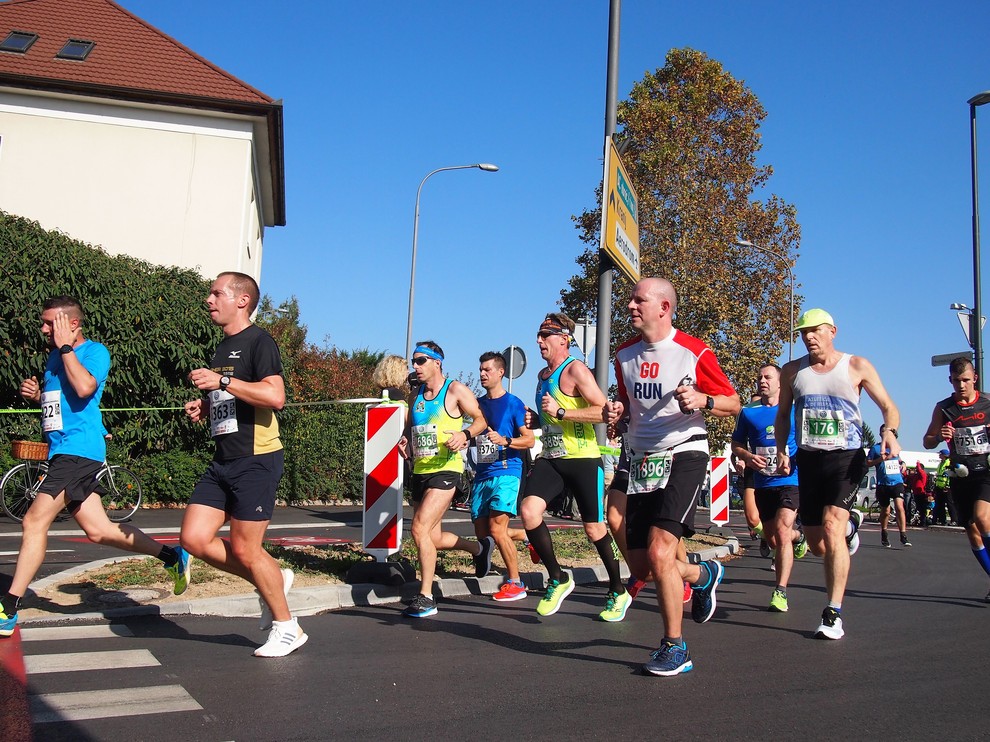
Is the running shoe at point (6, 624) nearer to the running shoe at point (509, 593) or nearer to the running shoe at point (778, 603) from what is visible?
the running shoe at point (509, 593)

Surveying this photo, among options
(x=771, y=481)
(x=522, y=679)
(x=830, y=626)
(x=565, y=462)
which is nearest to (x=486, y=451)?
(x=565, y=462)

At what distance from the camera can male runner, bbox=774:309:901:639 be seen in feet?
21.2

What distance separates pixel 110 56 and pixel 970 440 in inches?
812

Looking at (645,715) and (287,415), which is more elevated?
(287,415)

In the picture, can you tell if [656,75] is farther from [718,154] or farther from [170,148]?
[170,148]

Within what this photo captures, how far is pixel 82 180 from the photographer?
67.9 feet

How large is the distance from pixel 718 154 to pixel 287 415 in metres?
16.7

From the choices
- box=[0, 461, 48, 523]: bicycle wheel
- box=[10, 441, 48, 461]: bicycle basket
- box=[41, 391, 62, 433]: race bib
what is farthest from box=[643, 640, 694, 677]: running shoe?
box=[0, 461, 48, 523]: bicycle wheel

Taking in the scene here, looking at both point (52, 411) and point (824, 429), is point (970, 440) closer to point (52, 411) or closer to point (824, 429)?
point (824, 429)

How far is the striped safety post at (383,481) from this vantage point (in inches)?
312

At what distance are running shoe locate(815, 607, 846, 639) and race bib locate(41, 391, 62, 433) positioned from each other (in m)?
5.18

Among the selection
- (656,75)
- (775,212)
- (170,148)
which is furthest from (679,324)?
(170,148)

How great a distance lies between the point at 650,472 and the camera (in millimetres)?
5355

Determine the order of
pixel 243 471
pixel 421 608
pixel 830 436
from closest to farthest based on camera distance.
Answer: pixel 243 471 < pixel 830 436 < pixel 421 608
